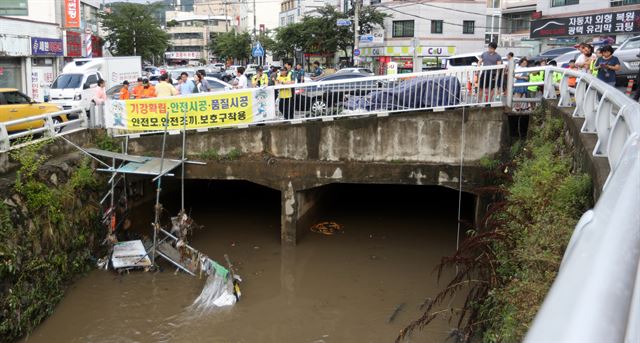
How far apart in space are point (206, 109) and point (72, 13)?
916 inches

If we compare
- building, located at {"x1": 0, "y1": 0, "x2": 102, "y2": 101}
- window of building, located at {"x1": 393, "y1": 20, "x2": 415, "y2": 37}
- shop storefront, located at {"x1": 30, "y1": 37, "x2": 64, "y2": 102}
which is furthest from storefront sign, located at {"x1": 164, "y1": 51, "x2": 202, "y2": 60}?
shop storefront, located at {"x1": 30, "y1": 37, "x2": 64, "y2": 102}

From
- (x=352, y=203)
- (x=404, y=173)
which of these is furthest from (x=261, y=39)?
(x=404, y=173)

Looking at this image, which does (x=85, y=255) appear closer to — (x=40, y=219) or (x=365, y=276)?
(x=40, y=219)

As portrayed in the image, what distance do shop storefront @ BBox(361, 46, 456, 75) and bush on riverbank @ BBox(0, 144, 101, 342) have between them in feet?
110

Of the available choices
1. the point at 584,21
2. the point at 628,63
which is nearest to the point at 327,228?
the point at 628,63

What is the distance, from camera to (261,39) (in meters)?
60.8

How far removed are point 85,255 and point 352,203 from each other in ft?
24.8

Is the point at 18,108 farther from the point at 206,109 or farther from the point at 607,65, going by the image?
the point at 607,65

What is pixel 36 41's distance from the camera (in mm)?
28703

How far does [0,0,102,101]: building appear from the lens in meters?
27.0

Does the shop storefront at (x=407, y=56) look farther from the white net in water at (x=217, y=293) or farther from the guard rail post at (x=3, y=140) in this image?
the guard rail post at (x=3, y=140)

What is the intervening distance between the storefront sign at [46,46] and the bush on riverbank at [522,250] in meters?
27.3

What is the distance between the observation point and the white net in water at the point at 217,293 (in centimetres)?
995

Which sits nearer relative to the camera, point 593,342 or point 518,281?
point 593,342
